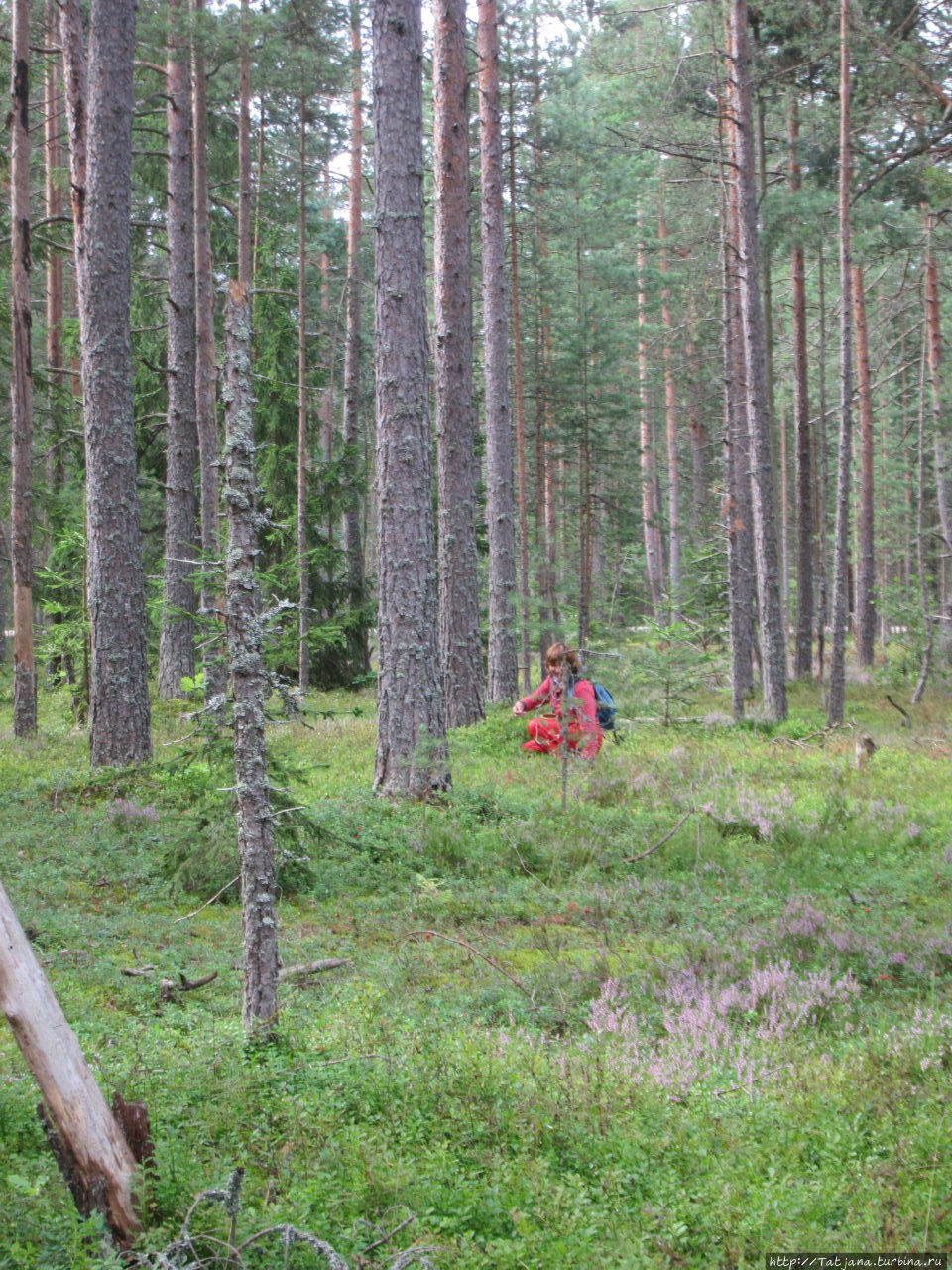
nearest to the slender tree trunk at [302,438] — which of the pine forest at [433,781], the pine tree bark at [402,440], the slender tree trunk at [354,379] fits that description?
the pine forest at [433,781]

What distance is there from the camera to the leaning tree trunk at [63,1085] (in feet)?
9.64

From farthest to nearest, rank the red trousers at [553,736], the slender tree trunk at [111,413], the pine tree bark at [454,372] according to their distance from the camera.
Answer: the pine tree bark at [454,372], the red trousers at [553,736], the slender tree trunk at [111,413]

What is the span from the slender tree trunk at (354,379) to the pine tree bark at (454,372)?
667cm

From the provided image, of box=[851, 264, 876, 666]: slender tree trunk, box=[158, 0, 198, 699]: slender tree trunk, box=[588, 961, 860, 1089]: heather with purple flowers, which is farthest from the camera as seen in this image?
box=[851, 264, 876, 666]: slender tree trunk

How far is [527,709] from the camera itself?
11656 millimetres

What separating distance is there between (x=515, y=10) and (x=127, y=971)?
20992 mm

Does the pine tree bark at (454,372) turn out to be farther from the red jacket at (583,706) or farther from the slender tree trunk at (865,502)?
the slender tree trunk at (865,502)

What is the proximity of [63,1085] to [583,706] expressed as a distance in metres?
8.74

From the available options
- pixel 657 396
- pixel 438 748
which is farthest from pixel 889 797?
pixel 657 396

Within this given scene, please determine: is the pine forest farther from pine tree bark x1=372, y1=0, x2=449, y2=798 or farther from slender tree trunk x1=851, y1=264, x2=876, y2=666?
slender tree trunk x1=851, y1=264, x2=876, y2=666

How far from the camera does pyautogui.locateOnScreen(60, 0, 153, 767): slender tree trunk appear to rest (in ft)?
35.8

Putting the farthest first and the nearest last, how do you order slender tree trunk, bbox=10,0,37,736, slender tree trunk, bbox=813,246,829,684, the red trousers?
slender tree trunk, bbox=813,246,829,684, slender tree trunk, bbox=10,0,37,736, the red trousers

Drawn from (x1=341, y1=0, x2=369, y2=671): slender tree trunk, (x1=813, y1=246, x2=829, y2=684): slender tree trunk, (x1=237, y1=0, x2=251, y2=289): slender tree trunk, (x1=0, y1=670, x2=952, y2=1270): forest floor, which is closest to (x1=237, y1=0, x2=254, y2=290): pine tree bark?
(x1=237, y1=0, x2=251, y2=289): slender tree trunk

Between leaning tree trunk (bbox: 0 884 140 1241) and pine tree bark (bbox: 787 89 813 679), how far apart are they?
19.0 meters
